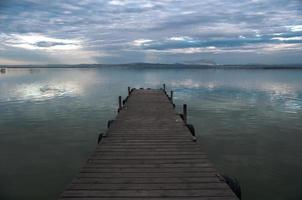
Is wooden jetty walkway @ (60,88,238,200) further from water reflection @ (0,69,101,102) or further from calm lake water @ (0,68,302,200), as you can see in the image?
water reflection @ (0,69,101,102)

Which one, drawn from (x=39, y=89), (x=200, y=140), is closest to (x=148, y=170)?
(x=200, y=140)

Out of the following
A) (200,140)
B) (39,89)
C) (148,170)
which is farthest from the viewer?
(39,89)

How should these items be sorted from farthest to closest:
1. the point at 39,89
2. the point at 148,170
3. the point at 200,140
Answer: the point at 39,89 < the point at 200,140 < the point at 148,170

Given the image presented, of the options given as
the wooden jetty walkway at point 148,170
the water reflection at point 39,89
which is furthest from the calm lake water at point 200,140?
the water reflection at point 39,89

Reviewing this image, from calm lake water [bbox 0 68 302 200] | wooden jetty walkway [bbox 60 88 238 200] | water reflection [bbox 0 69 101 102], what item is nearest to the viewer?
wooden jetty walkway [bbox 60 88 238 200]

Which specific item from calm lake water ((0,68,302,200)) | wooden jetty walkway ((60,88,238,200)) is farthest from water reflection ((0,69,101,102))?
wooden jetty walkway ((60,88,238,200))

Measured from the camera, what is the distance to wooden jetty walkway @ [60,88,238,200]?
697cm

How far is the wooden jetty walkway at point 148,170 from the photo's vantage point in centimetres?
697

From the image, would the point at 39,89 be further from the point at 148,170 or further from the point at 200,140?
the point at 148,170

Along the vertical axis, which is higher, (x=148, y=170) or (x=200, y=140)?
(x=148, y=170)

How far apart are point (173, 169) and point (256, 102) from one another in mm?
27835

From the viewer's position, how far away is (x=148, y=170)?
8.44m

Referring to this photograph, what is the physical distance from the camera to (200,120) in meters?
22.8

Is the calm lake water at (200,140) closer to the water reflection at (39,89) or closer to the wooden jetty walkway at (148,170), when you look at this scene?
the wooden jetty walkway at (148,170)
